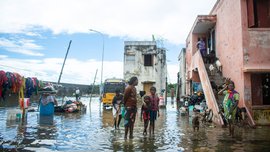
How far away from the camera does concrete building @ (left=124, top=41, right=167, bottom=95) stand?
115 ft

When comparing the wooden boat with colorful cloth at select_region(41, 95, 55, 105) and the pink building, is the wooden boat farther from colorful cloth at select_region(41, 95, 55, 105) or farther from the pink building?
the pink building

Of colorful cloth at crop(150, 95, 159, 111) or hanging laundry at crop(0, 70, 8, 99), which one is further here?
hanging laundry at crop(0, 70, 8, 99)

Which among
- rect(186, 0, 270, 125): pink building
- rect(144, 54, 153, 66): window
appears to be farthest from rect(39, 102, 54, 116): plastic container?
rect(144, 54, 153, 66): window

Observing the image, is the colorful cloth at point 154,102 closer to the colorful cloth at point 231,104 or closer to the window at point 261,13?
the colorful cloth at point 231,104

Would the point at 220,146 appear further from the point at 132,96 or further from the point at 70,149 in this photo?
the point at 70,149

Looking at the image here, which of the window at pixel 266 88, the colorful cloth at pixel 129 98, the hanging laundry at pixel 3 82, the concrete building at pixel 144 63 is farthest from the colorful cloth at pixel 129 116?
the concrete building at pixel 144 63

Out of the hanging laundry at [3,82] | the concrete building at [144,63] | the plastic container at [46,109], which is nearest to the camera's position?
the hanging laundry at [3,82]

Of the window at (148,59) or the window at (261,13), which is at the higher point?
the window at (148,59)

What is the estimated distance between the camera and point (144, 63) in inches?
1395

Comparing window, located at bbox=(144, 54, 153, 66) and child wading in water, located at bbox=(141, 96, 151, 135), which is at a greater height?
window, located at bbox=(144, 54, 153, 66)

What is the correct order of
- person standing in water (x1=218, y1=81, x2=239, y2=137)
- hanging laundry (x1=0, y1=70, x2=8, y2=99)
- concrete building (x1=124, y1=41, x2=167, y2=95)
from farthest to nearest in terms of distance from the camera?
concrete building (x1=124, y1=41, x2=167, y2=95), hanging laundry (x1=0, y1=70, x2=8, y2=99), person standing in water (x1=218, y1=81, x2=239, y2=137)

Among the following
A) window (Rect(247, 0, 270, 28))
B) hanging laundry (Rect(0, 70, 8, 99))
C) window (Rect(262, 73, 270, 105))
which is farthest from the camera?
window (Rect(247, 0, 270, 28))

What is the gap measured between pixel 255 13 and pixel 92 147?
36.7ft

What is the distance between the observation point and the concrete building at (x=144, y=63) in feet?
115
